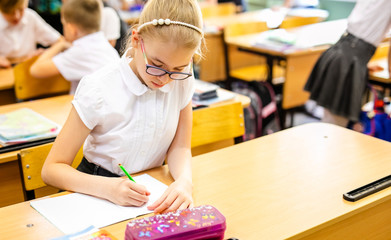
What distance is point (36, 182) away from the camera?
154 centimetres

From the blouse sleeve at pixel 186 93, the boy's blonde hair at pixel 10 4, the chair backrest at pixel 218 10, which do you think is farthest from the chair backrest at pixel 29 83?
the chair backrest at pixel 218 10

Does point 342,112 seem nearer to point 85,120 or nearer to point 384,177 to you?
point 384,177

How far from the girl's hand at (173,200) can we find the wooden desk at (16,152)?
0.78m

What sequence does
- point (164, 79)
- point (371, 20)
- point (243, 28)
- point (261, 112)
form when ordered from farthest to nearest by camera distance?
point (243, 28), point (261, 112), point (371, 20), point (164, 79)

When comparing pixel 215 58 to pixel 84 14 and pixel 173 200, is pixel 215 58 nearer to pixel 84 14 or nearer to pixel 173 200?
pixel 84 14

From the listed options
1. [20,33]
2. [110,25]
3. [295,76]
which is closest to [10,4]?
[20,33]

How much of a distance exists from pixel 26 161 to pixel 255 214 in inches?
A: 30.6

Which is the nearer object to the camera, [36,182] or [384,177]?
[384,177]

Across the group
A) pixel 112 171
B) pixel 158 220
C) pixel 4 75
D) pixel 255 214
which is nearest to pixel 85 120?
pixel 112 171

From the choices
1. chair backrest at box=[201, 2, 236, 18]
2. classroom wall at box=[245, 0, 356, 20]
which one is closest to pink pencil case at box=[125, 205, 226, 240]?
chair backrest at box=[201, 2, 236, 18]

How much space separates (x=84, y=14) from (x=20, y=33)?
1220 mm

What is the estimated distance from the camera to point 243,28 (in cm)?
421

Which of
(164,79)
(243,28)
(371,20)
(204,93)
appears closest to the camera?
(164,79)

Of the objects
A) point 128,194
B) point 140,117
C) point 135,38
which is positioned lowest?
point 128,194
